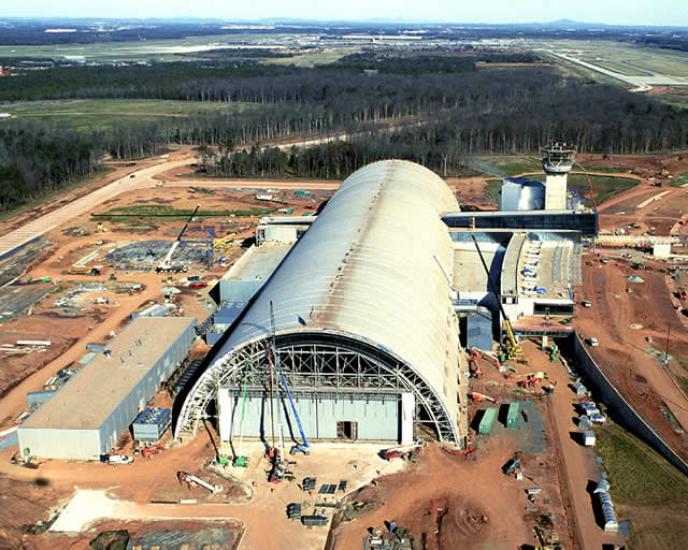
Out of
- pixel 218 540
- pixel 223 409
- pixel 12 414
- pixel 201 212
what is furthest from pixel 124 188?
pixel 218 540

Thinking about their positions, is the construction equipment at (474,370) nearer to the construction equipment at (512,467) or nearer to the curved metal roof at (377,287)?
the curved metal roof at (377,287)

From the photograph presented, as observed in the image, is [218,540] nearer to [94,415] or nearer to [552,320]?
[94,415]

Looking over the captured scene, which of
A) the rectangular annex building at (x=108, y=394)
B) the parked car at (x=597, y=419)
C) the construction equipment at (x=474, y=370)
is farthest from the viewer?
the construction equipment at (x=474, y=370)

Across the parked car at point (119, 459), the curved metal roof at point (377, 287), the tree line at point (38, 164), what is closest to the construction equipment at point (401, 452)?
the curved metal roof at point (377, 287)

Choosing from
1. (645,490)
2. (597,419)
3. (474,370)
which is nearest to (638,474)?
(645,490)

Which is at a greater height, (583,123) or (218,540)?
(583,123)

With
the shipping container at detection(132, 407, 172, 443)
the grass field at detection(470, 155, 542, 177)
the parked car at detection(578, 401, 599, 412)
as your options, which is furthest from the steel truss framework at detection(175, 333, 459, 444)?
the grass field at detection(470, 155, 542, 177)
